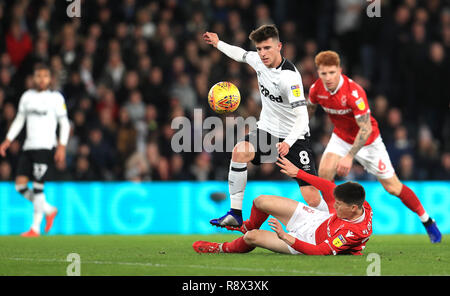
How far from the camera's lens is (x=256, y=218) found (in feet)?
26.1

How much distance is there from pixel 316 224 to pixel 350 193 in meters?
0.63

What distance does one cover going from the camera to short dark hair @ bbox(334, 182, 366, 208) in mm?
6949

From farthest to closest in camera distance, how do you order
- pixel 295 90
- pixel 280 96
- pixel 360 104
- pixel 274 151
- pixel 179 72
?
pixel 179 72 < pixel 360 104 < pixel 280 96 < pixel 274 151 < pixel 295 90

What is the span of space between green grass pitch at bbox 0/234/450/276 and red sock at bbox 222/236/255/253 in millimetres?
87

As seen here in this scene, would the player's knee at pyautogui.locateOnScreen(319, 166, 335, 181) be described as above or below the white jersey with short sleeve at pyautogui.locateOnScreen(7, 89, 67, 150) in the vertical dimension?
below

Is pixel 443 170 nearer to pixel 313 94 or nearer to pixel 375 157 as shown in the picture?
pixel 375 157

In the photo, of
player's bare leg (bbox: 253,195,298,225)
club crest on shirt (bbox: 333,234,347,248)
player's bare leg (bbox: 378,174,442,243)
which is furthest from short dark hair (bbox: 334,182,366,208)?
player's bare leg (bbox: 378,174,442,243)

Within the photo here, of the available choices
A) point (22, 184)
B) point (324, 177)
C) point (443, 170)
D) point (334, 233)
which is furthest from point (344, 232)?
point (443, 170)

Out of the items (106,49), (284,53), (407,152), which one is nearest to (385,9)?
(284,53)

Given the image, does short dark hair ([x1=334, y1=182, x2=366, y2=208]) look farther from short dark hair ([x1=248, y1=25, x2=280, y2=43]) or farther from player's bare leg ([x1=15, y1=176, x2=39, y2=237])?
player's bare leg ([x1=15, y1=176, x2=39, y2=237])

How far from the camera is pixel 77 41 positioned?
15102mm

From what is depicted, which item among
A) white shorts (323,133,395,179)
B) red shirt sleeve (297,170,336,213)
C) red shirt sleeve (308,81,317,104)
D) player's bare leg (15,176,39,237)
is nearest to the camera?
red shirt sleeve (297,170,336,213)

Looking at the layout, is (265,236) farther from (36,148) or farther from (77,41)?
(77,41)

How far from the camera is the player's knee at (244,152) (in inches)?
334
